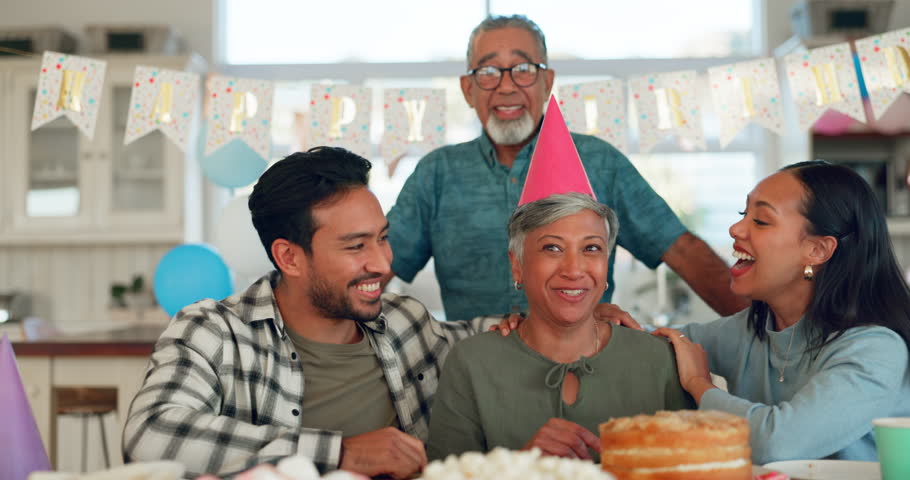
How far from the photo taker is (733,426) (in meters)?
1.05

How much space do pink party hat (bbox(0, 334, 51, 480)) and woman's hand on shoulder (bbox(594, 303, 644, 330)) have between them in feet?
3.24

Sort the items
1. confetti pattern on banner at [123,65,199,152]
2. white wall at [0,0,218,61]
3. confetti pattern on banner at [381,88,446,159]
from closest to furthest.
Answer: confetti pattern on banner at [123,65,199,152], confetti pattern on banner at [381,88,446,159], white wall at [0,0,218,61]

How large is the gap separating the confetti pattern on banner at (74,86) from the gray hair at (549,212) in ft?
5.63

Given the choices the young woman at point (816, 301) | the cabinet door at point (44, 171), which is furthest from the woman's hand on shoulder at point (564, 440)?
the cabinet door at point (44, 171)

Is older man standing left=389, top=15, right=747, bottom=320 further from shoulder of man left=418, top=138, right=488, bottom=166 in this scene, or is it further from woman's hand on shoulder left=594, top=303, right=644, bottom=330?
woman's hand on shoulder left=594, top=303, right=644, bottom=330

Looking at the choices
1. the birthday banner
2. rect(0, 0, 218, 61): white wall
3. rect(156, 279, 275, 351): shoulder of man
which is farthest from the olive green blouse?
rect(0, 0, 218, 61): white wall

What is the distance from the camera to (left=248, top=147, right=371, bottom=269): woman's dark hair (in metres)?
1.69

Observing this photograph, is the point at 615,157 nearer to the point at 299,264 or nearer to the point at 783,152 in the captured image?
the point at 299,264

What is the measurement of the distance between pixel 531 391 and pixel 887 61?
1.75m

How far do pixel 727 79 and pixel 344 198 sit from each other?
1.60 m

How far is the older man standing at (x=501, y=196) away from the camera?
2186mm

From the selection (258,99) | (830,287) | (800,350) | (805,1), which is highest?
(805,1)

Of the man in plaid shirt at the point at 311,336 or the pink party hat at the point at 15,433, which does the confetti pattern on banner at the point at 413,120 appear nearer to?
the man in plaid shirt at the point at 311,336

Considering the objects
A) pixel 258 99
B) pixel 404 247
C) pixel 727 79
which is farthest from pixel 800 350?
pixel 258 99
